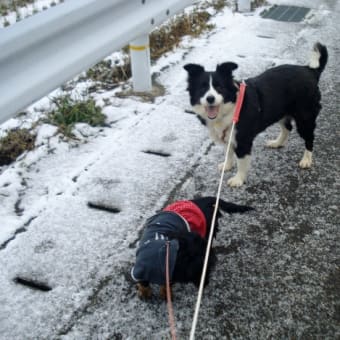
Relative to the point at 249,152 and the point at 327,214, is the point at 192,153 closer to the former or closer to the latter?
the point at 249,152

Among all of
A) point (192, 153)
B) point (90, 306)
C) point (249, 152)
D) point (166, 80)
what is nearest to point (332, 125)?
point (249, 152)

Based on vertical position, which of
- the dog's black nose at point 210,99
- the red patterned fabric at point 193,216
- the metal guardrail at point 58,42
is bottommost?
the red patterned fabric at point 193,216

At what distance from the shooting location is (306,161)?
3.22 meters

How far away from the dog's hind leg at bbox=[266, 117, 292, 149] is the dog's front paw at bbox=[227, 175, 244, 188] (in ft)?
1.85

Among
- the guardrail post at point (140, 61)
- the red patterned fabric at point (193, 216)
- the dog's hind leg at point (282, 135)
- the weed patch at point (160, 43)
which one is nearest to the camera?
the red patterned fabric at point (193, 216)

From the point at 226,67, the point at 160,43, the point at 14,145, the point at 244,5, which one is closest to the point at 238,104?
the point at 226,67

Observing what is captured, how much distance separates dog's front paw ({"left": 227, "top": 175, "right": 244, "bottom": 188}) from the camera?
3.04 meters

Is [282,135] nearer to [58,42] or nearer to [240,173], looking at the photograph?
[240,173]

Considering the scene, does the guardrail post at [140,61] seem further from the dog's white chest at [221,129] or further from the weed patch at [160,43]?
the dog's white chest at [221,129]

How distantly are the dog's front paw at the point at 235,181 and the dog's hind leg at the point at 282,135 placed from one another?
0.56 metres

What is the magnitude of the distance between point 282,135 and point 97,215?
1695mm

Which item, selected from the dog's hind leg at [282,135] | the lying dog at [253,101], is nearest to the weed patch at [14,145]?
the lying dog at [253,101]

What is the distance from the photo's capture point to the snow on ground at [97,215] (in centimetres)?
204

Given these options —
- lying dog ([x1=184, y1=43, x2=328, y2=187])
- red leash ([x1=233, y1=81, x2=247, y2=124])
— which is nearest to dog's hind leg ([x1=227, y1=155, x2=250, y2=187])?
lying dog ([x1=184, y1=43, x2=328, y2=187])
